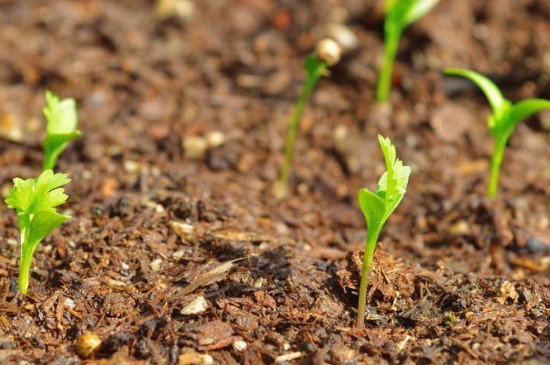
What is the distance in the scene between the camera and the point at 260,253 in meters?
2.18

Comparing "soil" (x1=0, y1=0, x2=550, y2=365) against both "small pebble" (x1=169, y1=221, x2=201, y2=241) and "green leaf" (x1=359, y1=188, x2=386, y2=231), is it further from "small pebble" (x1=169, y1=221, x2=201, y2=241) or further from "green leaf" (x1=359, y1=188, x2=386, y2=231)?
"green leaf" (x1=359, y1=188, x2=386, y2=231)

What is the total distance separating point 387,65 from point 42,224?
1.79 meters

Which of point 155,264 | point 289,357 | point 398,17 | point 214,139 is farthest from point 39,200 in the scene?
A: point 398,17

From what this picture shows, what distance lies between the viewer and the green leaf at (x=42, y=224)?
183cm

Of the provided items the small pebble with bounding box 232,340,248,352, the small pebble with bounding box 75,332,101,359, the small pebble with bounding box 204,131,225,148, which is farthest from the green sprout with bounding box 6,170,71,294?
the small pebble with bounding box 204,131,225,148

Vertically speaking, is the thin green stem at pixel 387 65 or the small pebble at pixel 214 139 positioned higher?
the thin green stem at pixel 387 65

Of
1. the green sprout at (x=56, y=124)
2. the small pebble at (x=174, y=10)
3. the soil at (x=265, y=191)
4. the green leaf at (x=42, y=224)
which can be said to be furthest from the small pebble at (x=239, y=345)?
the small pebble at (x=174, y=10)

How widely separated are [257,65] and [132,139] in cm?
89

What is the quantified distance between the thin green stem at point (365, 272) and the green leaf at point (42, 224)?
813 millimetres

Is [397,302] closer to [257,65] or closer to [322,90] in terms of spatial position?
[322,90]

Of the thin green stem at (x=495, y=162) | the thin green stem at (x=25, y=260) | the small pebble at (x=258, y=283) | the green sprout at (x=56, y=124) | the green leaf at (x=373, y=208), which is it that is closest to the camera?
the green leaf at (x=373, y=208)

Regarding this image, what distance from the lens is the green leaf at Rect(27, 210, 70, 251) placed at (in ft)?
6.00

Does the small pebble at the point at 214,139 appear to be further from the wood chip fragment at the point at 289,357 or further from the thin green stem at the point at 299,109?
the wood chip fragment at the point at 289,357

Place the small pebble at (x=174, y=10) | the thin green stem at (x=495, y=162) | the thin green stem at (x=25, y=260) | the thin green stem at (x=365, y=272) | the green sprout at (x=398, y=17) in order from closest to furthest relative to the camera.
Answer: the thin green stem at (x=365, y=272) < the thin green stem at (x=25, y=260) < the thin green stem at (x=495, y=162) < the green sprout at (x=398, y=17) < the small pebble at (x=174, y=10)
